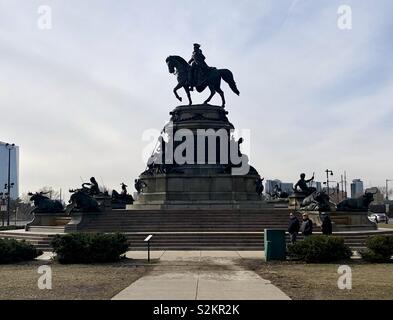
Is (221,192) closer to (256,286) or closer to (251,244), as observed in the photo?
(251,244)

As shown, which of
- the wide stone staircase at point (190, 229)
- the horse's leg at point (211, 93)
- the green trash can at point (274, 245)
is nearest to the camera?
the green trash can at point (274, 245)

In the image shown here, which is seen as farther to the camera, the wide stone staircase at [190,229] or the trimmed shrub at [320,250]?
the wide stone staircase at [190,229]

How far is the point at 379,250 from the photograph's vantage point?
19078 millimetres

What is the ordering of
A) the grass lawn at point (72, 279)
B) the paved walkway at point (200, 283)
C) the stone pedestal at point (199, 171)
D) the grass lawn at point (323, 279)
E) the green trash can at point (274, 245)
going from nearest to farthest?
the paved walkway at point (200, 283)
the grass lawn at point (323, 279)
the grass lawn at point (72, 279)
the green trash can at point (274, 245)
the stone pedestal at point (199, 171)

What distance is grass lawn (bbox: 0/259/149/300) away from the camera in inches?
487

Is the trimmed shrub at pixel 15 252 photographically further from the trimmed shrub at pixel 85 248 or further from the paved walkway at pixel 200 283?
the paved walkway at pixel 200 283

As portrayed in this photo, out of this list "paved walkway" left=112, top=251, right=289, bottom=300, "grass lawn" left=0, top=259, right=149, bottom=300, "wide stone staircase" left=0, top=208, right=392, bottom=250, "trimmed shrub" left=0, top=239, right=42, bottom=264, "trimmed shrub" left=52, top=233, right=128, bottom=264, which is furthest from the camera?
"wide stone staircase" left=0, top=208, right=392, bottom=250

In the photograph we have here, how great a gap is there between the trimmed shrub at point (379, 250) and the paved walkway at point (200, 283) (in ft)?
14.7

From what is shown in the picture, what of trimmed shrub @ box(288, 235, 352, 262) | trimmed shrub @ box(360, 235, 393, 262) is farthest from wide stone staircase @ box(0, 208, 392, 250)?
trimmed shrub @ box(360, 235, 393, 262)

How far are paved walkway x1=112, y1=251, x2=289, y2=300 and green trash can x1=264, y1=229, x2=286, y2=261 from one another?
48.6 inches

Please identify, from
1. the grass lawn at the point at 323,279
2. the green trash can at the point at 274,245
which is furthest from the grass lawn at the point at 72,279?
the green trash can at the point at 274,245

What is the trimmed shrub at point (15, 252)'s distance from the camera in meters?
19.4

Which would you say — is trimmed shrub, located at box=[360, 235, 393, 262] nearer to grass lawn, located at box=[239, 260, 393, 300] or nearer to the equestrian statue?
grass lawn, located at box=[239, 260, 393, 300]
